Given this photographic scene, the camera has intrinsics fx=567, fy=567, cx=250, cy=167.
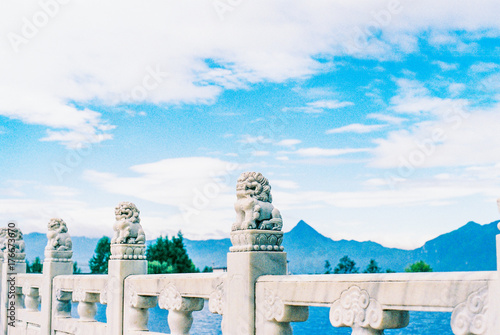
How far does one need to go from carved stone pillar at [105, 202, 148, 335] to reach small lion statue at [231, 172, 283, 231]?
2600 mm

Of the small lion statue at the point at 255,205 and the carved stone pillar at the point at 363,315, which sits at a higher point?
the small lion statue at the point at 255,205

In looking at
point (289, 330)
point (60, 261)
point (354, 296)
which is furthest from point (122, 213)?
point (354, 296)

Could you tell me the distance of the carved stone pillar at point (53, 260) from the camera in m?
9.70

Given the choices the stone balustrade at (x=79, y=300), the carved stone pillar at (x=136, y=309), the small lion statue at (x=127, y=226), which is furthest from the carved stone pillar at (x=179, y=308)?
the stone balustrade at (x=79, y=300)

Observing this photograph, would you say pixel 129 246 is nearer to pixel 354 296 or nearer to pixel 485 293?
pixel 354 296

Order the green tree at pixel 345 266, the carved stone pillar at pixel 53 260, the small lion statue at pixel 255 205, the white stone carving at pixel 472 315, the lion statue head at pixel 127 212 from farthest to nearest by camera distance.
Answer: the green tree at pixel 345 266 < the carved stone pillar at pixel 53 260 < the lion statue head at pixel 127 212 < the small lion statue at pixel 255 205 < the white stone carving at pixel 472 315

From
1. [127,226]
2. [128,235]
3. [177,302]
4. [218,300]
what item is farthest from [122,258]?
[218,300]

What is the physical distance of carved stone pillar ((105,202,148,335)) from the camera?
7488 mm

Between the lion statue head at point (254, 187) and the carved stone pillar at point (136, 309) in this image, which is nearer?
the lion statue head at point (254, 187)

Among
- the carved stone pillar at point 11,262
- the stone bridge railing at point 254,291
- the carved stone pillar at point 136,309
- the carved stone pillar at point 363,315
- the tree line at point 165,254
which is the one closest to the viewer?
the stone bridge railing at point 254,291

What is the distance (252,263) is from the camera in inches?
209

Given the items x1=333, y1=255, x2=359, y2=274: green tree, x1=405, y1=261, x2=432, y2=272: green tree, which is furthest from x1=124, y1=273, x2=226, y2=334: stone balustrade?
x1=405, y1=261, x2=432, y2=272: green tree

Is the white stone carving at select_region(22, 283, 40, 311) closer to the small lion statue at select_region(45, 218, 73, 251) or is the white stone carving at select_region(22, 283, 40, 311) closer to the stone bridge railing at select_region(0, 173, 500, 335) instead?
the stone bridge railing at select_region(0, 173, 500, 335)

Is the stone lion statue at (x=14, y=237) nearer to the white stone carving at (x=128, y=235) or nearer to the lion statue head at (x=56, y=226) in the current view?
the lion statue head at (x=56, y=226)
